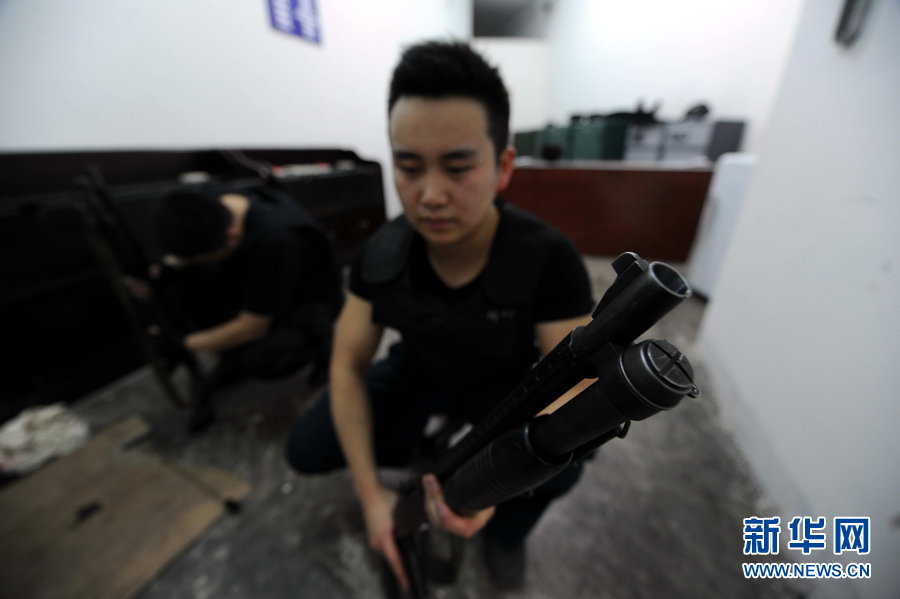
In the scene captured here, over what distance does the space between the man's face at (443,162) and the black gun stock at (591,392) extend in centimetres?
37

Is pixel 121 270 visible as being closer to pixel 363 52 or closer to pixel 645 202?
pixel 363 52

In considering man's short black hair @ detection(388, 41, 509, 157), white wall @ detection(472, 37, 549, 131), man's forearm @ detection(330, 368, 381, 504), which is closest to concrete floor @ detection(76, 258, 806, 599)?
man's forearm @ detection(330, 368, 381, 504)

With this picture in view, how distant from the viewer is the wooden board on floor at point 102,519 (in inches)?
31.9

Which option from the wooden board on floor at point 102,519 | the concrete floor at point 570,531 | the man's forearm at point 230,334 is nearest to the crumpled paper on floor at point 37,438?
the wooden board on floor at point 102,519

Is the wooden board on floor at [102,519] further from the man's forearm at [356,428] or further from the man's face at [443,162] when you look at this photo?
the man's face at [443,162]

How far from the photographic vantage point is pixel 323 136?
245cm

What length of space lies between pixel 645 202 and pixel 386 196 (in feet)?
6.85

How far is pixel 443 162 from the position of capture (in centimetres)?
56

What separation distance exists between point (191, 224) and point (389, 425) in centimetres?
84

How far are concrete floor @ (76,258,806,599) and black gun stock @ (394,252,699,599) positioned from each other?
622 millimetres

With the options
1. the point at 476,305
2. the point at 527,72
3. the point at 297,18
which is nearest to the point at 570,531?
the point at 476,305

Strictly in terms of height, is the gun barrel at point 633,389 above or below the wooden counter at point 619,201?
above

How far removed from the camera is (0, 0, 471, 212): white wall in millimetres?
1091

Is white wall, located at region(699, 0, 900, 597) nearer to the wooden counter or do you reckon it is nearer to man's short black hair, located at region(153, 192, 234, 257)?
the wooden counter
